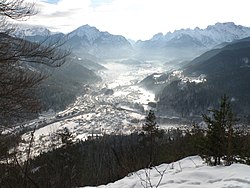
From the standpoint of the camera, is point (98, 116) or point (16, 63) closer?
point (16, 63)

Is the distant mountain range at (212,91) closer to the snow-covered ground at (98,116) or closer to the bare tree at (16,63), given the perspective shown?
the snow-covered ground at (98,116)

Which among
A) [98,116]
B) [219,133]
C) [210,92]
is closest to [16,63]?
[219,133]

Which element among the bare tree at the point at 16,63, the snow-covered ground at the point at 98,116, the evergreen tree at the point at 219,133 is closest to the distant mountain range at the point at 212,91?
the snow-covered ground at the point at 98,116

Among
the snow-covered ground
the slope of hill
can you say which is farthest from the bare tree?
the slope of hill

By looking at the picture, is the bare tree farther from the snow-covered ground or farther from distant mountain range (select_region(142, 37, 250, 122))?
distant mountain range (select_region(142, 37, 250, 122))

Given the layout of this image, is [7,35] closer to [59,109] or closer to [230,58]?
[59,109]

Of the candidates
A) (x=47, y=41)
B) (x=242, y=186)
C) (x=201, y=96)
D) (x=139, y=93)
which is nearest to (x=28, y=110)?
(x=47, y=41)

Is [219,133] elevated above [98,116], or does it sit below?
Answer: above

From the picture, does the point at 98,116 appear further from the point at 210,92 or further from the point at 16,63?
the point at 16,63
